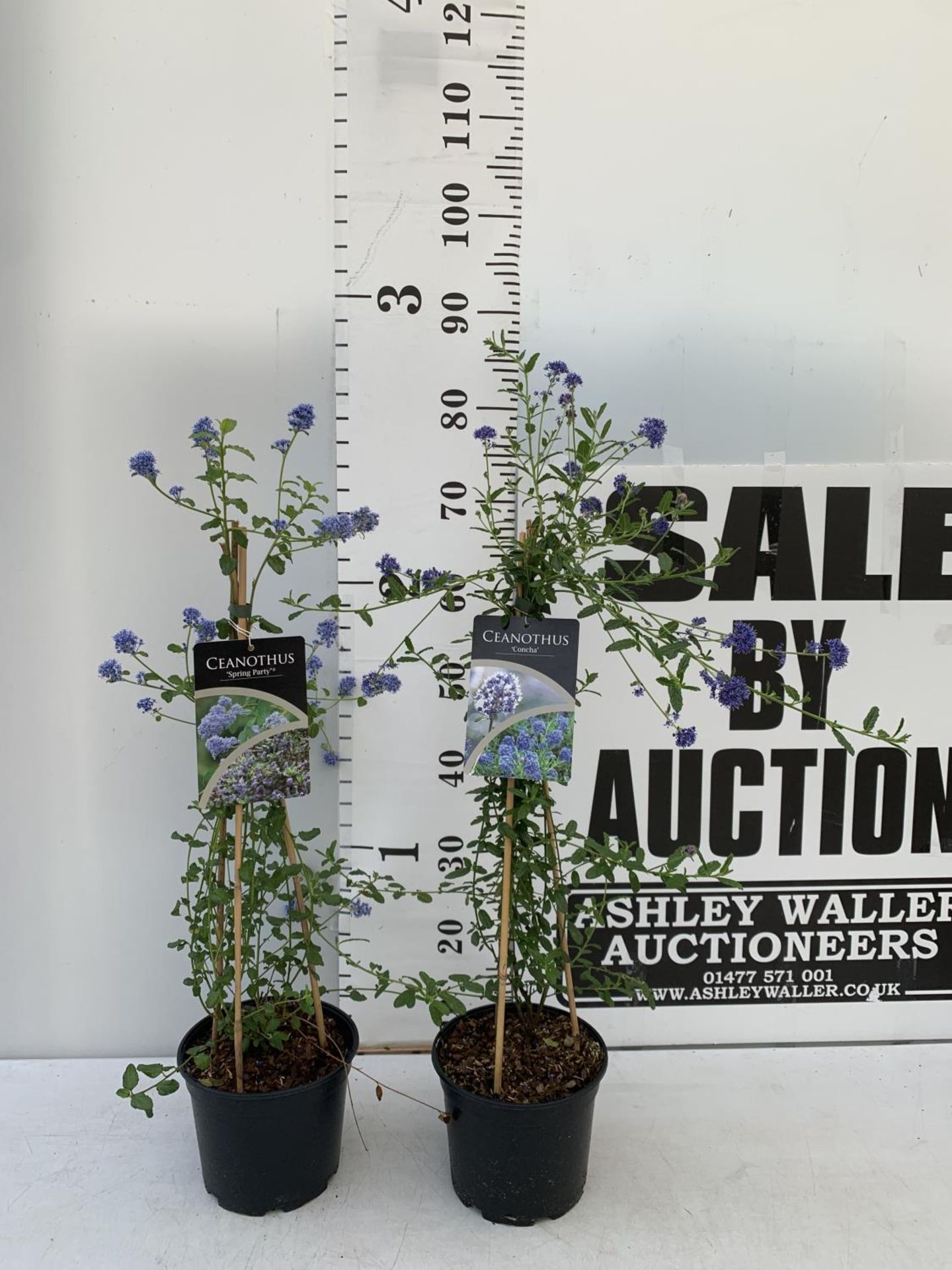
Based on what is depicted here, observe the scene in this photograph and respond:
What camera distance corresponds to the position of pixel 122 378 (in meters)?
1.71

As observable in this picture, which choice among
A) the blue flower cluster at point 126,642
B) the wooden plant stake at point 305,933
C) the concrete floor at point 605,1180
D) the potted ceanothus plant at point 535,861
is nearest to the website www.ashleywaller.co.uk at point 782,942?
the concrete floor at point 605,1180

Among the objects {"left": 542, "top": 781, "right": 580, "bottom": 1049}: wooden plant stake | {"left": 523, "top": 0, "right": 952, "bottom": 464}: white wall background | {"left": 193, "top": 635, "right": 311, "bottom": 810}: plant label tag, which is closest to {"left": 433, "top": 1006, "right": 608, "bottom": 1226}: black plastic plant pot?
{"left": 542, "top": 781, "right": 580, "bottom": 1049}: wooden plant stake

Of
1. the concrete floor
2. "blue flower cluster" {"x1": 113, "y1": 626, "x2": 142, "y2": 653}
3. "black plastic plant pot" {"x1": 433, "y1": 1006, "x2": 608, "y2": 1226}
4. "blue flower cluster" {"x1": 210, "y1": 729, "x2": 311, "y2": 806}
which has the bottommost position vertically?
the concrete floor

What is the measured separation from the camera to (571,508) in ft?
4.57

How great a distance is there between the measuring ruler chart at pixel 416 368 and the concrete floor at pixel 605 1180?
35 cm

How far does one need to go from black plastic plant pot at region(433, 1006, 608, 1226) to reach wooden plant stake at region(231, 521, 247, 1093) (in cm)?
29

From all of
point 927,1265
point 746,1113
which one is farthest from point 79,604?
point 927,1265

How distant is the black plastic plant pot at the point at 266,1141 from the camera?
141 centimetres

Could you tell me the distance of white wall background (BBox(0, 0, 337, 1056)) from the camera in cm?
165

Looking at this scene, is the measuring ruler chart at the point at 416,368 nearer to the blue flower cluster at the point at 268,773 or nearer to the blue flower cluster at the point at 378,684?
the blue flower cluster at the point at 378,684

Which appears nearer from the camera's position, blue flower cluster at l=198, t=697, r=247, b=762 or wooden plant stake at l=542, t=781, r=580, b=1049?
blue flower cluster at l=198, t=697, r=247, b=762

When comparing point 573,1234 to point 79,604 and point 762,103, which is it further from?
point 762,103

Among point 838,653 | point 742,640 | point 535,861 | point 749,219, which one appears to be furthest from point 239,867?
point 749,219

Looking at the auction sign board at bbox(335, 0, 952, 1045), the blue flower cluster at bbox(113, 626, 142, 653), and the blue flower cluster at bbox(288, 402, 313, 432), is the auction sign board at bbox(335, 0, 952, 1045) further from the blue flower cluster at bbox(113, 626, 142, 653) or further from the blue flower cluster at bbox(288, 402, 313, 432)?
the blue flower cluster at bbox(113, 626, 142, 653)
